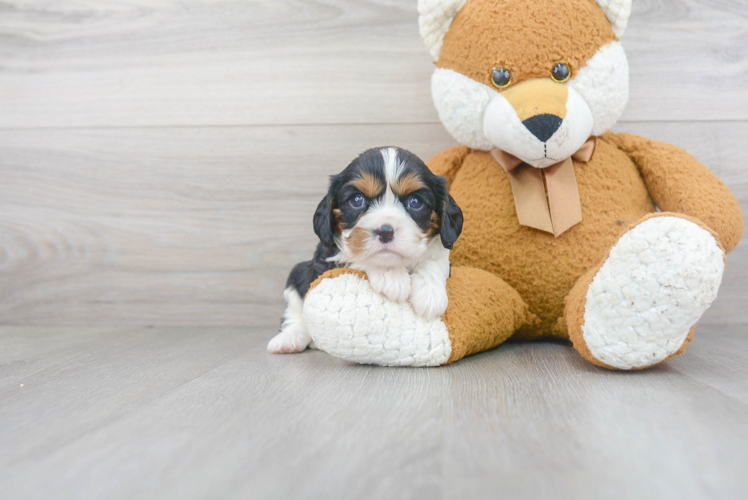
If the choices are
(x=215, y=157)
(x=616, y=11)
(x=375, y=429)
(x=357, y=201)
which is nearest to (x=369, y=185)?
(x=357, y=201)

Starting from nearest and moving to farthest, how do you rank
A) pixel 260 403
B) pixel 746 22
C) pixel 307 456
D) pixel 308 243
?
pixel 307 456 < pixel 260 403 < pixel 746 22 < pixel 308 243

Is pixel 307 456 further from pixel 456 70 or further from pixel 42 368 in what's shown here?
pixel 456 70

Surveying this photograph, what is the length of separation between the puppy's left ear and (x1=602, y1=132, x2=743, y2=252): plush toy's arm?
0.55 metres

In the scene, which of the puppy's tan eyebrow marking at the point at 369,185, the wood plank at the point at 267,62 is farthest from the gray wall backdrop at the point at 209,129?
the puppy's tan eyebrow marking at the point at 369,185

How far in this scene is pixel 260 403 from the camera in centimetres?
104

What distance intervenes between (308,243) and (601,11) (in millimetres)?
1125

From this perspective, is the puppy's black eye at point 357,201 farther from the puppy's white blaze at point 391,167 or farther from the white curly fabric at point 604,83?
the white curly fabric at point 604,83

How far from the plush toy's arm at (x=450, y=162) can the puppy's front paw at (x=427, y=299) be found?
0.46 m

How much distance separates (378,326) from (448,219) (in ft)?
0.97

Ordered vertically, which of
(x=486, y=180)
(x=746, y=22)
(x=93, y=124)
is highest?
(x=746, y=22)

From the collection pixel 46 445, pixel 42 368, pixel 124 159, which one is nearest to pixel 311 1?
pixel 124 159

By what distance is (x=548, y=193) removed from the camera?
144 centimetres

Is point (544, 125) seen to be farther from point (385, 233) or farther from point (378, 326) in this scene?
point (378, 326)

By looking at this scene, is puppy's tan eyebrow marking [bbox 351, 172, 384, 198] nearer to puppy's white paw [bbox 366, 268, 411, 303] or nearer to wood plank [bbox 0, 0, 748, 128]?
puppy's white paw [bbox 366, 268, 411, 303]
